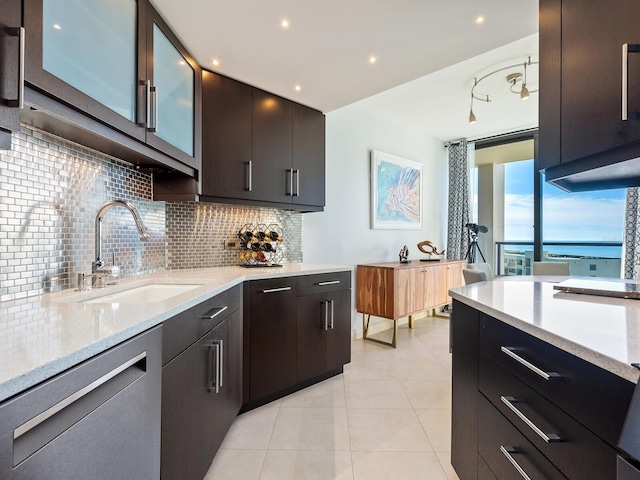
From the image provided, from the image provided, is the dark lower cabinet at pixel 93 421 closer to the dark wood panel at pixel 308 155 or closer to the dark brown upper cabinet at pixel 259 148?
the dark brown upper cabinet at pixel 259 148

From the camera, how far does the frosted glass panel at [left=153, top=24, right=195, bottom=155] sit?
1.64 metres

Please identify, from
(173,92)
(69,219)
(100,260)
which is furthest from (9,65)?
(173,92)

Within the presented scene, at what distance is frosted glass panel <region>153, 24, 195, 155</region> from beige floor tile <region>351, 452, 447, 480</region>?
77.8 inches

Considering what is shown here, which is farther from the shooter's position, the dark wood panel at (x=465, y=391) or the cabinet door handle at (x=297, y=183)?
the cabinet door handle at (x=297, y=183)

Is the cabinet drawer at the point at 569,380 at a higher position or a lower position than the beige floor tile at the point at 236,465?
higher

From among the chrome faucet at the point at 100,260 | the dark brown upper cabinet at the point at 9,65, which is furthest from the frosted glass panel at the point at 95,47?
the chrome faucet at the point at 100,260

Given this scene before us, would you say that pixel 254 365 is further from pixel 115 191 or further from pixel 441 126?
pixel 441 126

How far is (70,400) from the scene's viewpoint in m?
0.69

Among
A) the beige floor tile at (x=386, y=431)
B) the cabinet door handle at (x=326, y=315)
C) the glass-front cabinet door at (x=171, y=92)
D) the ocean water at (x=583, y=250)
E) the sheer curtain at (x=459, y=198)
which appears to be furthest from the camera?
the sheer curtain at (x=459, y=198)

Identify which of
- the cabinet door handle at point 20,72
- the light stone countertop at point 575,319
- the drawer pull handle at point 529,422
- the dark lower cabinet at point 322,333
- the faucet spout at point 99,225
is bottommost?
the dark lower cabinet at point 322,333

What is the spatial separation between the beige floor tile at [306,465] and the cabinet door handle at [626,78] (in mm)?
1785

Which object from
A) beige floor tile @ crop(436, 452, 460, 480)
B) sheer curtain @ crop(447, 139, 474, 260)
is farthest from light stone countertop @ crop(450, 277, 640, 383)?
sheer curtain @ crop(447, 139, 474, 260)

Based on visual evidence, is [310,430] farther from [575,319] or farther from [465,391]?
[575,319]

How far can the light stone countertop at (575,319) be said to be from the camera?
2.13ft
